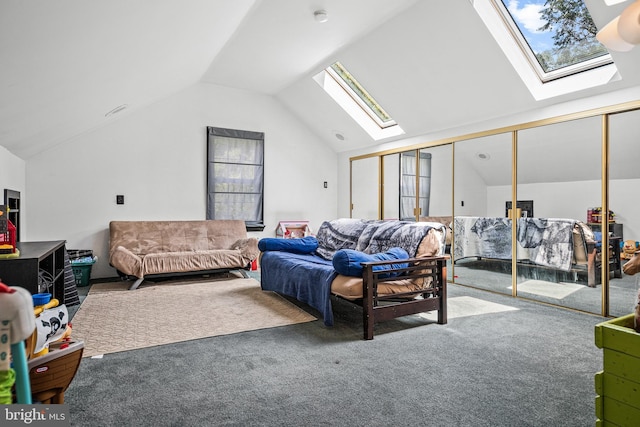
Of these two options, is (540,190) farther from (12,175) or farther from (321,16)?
(12,175)

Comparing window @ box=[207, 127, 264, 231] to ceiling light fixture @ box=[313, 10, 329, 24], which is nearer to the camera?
ceiling light fixture @ box=[313, 10, 329, 24]

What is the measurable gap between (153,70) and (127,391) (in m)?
2.93

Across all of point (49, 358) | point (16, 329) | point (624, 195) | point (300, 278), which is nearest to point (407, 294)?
point (300, 278)

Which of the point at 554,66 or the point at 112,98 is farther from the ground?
the point at 554,66

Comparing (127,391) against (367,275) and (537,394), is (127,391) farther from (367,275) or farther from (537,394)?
(537,394)

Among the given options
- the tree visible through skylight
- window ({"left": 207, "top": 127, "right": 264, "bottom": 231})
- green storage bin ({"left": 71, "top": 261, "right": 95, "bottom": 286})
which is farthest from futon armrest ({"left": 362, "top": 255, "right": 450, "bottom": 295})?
green storage bin ({"left": 71, "top": 261, "right": 95, "bottom": 286})

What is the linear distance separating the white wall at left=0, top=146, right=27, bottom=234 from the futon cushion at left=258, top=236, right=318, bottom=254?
99.2 inches

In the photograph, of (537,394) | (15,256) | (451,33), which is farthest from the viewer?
(451,33)

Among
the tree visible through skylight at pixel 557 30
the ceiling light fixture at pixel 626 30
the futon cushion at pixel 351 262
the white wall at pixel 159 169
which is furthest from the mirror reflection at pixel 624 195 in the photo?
the white wall at pixel 159 169

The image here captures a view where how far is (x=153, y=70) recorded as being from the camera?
12.0 ft

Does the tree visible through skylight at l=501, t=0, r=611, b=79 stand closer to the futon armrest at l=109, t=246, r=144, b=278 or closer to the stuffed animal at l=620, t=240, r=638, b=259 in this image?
the stuffed animal at l=620, t=240, r=638, b=259

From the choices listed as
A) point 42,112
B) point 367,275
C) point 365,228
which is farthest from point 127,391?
point 365,228

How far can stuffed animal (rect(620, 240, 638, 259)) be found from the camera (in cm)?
317

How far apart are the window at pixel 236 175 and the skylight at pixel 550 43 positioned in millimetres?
3764
